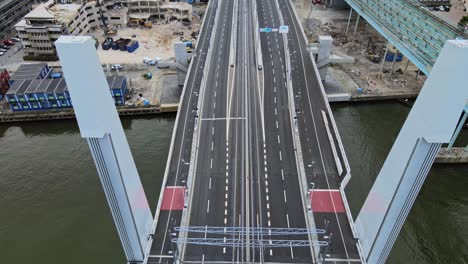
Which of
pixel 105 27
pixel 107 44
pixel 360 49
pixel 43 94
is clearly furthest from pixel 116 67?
pixel 360 49

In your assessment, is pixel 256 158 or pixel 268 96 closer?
pixel 256 158

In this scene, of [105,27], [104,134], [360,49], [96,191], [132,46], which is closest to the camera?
[104,134]

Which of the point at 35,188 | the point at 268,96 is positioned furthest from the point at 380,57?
the point at 35,188

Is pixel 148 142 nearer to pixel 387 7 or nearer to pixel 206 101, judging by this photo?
pixel 206 101

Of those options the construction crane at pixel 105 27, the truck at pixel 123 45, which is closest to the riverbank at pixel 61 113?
the truck at pixel 123 45

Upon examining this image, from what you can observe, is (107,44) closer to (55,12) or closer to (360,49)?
(55,12)

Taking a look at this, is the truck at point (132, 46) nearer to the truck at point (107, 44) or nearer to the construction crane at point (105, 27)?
the truck at point (107, 44)
